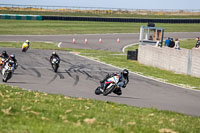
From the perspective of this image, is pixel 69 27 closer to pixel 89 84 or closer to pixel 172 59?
pixel 172 59

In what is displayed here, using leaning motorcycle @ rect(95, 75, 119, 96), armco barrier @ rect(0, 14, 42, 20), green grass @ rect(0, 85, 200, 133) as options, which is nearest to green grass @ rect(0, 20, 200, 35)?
armco barrier @ rect(0, 14, 42, 20)

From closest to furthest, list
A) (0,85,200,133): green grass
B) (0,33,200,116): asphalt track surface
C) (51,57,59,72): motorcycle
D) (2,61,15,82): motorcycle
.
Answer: (0,85,200,133): green grass
(0,33,200,116): asphalt track surface
(2,61,15,82): motorcycle
(51,57,59,72): motorcycle

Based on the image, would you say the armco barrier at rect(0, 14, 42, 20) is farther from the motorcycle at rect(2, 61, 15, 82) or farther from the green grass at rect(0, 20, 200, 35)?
the motorcycle at rect(2, 61, 15, 82)

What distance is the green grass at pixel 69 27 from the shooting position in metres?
61.2

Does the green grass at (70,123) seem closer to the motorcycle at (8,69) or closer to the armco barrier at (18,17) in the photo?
the motorcycle at (8,69)

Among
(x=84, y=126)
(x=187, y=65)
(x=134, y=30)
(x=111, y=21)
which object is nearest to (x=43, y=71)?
(x=187, y=65)

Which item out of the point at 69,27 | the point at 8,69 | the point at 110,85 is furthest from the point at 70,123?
the point at 69,27

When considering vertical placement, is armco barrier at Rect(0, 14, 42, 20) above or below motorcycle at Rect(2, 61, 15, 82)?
below

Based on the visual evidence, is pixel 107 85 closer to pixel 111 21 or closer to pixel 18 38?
pixel 18 38

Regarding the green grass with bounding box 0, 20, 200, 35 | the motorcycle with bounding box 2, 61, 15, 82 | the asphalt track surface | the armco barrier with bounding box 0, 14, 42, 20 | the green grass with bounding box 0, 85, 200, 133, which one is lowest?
the green grass with bounding box 0, 20, 200, 35

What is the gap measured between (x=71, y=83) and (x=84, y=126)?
1341cm

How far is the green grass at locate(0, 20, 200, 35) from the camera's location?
201 ft

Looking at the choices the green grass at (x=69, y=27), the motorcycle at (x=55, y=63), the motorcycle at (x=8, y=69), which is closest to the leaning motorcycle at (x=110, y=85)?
the motorcycle at (x=8, y=69)

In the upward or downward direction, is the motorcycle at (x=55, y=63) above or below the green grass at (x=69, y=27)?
above
